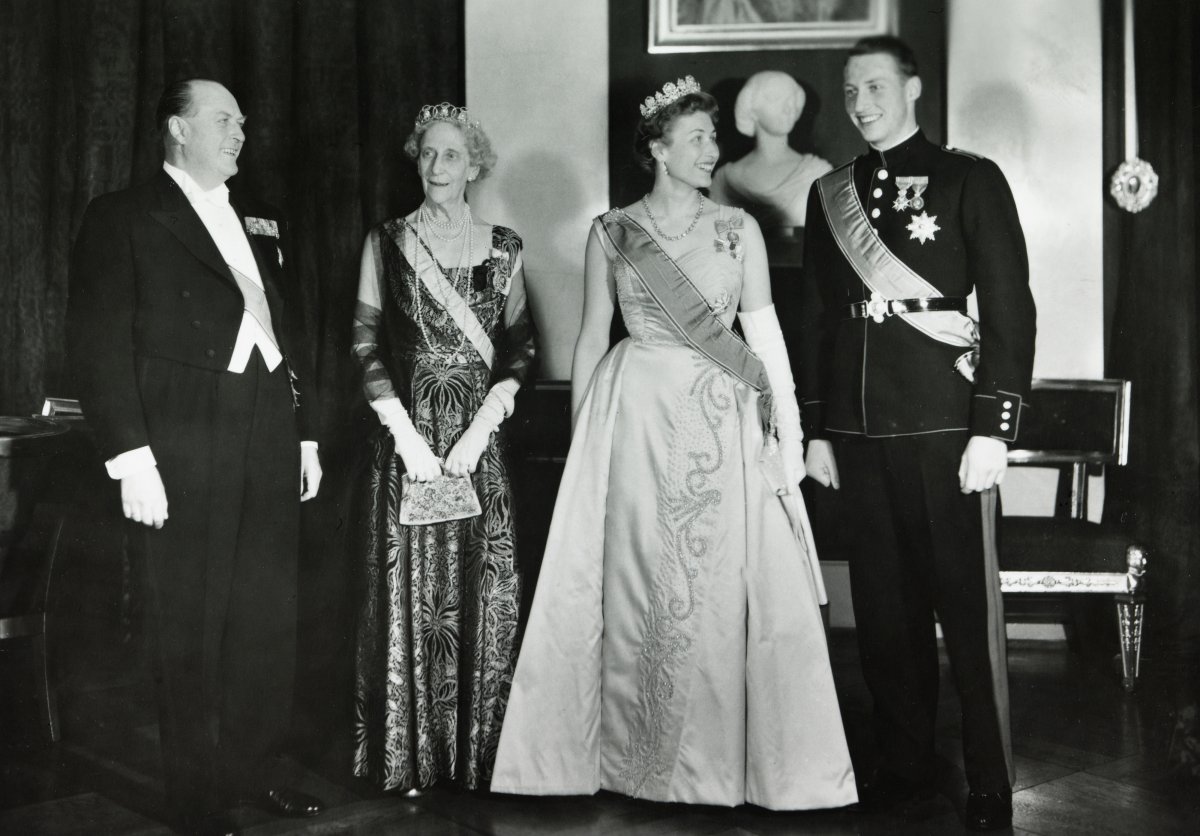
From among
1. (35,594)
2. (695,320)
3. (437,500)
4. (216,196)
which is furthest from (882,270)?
(35,594)

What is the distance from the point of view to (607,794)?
215 centimetres

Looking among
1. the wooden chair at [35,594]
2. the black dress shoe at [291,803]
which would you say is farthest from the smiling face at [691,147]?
the wooden chair at [35,594]

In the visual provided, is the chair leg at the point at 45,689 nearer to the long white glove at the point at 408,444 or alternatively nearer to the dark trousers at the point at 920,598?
the long white glove at the point at 408,444

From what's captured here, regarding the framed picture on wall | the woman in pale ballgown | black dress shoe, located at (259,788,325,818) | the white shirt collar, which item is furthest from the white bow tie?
the framed picture on wall

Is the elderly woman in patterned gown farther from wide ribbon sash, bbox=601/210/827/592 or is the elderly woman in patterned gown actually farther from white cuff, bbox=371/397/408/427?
wide ribbon sash, bbox=601/210/827/592

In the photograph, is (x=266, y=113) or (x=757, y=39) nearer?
(x=266, y=113)

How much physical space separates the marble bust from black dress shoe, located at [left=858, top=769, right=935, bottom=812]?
1640mm

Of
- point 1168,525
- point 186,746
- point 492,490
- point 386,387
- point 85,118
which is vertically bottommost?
point 186,746

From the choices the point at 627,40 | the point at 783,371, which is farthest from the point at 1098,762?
the point at 627,40

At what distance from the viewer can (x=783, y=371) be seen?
86.7 inches

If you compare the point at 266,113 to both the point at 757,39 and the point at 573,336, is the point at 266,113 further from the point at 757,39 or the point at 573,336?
the point at 757,39

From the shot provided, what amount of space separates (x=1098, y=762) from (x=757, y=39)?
2.11 metres

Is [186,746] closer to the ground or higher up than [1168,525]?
closer to the ground

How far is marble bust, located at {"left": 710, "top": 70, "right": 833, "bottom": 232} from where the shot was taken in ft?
10.0
